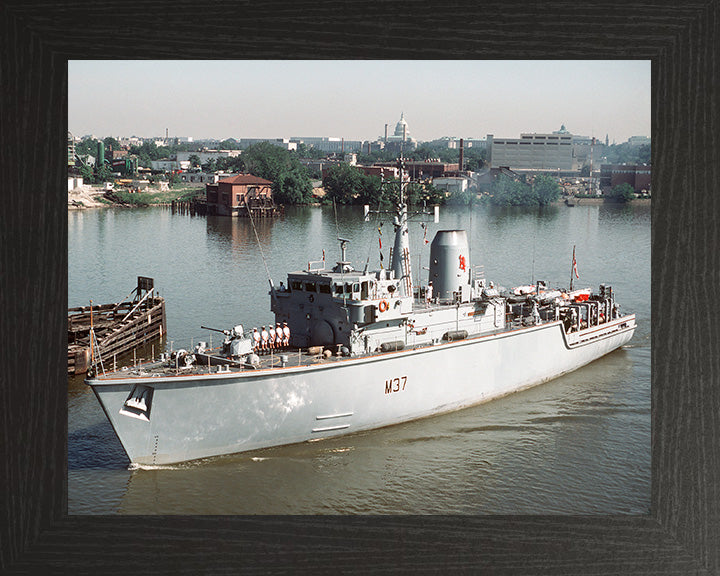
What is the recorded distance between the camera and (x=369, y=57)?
5.61 m

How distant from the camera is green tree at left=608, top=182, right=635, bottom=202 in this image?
386 inches

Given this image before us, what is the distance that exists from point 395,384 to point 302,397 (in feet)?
4.77

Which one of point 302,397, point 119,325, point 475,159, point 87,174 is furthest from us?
point 119,325

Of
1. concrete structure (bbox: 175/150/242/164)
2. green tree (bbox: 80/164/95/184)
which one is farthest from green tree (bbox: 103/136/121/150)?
concrete structure (bbox: 175/150/242/164)

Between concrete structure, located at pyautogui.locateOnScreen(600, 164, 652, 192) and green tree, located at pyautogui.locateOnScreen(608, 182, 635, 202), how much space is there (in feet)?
0.13

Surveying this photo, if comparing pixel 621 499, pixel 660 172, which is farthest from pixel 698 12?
pixel 621 499

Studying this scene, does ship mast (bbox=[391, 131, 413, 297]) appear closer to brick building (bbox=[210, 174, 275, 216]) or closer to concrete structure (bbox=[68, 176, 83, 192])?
brick building (bbox=[210, 174, 275, 216])

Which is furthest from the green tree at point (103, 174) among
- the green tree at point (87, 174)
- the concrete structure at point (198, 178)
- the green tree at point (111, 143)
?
the concrete structure at point (198, 178)

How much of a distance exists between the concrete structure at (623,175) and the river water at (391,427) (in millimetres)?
357

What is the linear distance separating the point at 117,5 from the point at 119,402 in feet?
16.4

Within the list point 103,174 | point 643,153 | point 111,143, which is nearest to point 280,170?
point 111,143

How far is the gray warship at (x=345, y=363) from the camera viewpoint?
952 centimetres

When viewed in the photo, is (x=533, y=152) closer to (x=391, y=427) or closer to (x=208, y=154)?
(x=391, y=427)

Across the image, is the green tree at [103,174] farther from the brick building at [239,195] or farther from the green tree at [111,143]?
the brick building at [239,195]
